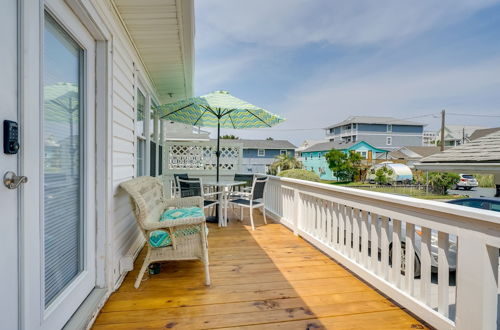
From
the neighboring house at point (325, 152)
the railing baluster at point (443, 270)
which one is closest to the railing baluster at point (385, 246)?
the railing baluster at point (443, 270)

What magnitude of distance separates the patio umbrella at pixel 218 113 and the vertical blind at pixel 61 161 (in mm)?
2337

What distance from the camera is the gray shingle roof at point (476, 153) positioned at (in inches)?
185

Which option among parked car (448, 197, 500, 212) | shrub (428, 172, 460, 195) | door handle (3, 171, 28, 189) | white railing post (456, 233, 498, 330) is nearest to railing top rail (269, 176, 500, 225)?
white railing post (456, 233, 498, 330)

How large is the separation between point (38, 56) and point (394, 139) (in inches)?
1497

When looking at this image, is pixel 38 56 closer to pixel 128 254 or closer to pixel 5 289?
pixel 5 289

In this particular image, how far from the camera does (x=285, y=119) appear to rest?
4602 mm

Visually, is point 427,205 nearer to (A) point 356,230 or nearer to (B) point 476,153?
(A) point 356,230

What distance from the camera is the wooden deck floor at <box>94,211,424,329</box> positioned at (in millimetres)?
1768

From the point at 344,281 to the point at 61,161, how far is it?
8.18ft

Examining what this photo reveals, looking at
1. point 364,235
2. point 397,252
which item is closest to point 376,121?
point 364,235

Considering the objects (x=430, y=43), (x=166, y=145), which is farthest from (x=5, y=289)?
(x=430, y=43)

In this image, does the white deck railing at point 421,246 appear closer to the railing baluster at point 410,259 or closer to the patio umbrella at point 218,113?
the railing baluster at point 410,259

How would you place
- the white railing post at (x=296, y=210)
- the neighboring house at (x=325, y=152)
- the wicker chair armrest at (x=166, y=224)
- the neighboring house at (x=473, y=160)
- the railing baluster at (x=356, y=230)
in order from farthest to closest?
the neighboring house at (x=325, y=152) → the neighboring house at (x=473, y=160) → the white railing post at (x=296, y=210) → the railing baluster at (x=356, y=230) → the wicker chair armrest at (x=166, y=224)

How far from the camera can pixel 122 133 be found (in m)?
2.54
